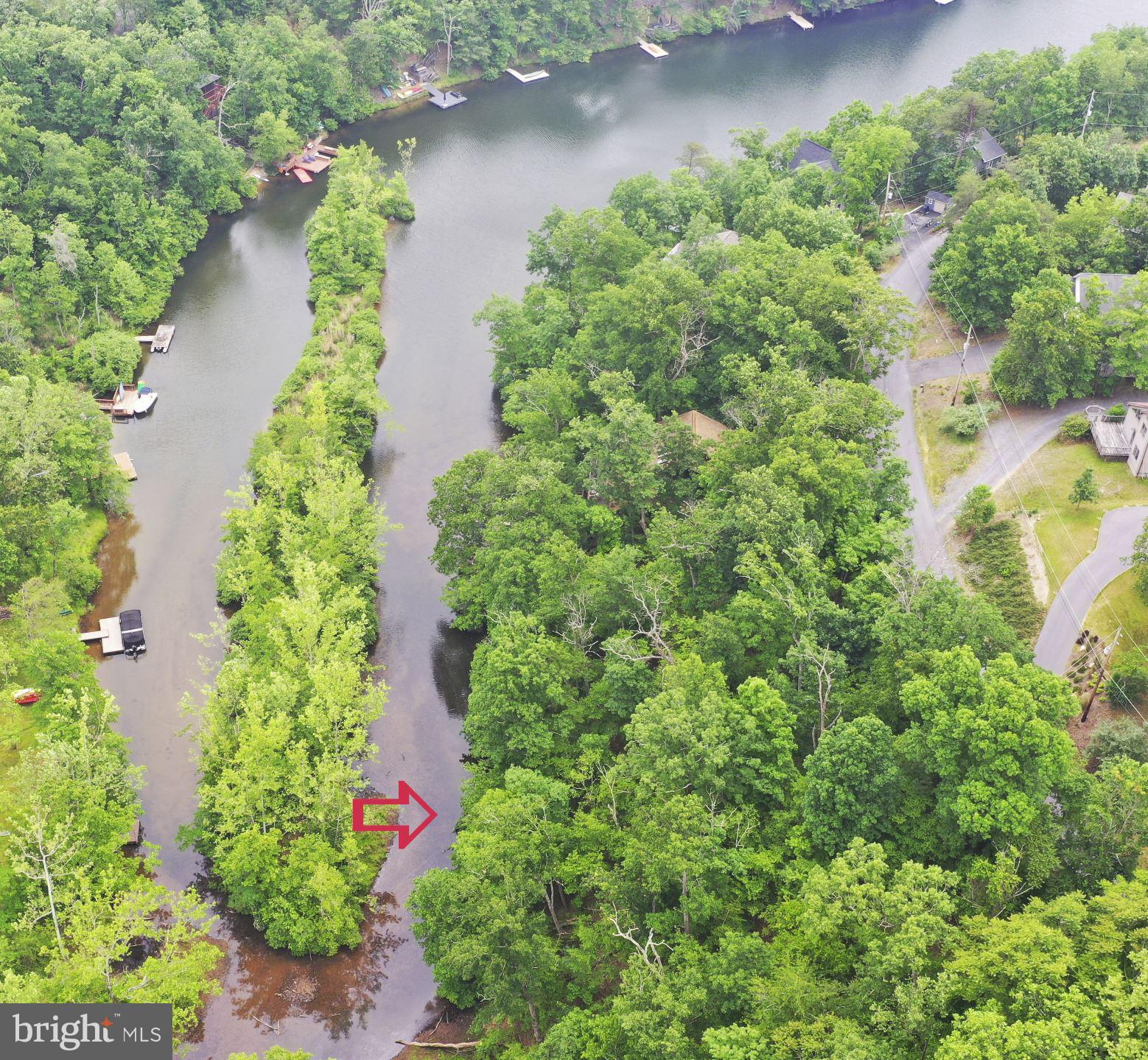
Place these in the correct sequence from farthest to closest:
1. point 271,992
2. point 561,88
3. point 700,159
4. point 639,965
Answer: point 561,88, point 700,159, point 271,992, point 639,965

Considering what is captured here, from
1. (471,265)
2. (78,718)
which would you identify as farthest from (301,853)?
(471,265)

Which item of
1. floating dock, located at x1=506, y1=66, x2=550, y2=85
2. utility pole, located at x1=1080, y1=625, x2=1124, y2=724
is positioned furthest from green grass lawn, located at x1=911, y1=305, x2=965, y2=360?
floating dock, located at x1=506, y1=66, x2=550, y2=85

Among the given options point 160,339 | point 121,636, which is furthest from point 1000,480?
point 160,339

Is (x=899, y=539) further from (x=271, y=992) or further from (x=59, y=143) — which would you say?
(x=59, y=143)

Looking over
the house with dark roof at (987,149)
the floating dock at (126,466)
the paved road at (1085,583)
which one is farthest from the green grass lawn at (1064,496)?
the floating dock at (126,466)

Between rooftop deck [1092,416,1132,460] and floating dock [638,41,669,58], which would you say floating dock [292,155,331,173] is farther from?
rooftop deck [1092,416,1132,460]

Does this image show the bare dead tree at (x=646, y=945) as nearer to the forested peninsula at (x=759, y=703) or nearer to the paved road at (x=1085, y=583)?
the forested peninsula at (x=759, y=703)

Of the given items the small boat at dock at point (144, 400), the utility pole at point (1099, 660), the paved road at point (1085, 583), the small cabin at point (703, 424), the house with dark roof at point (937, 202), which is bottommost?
the utility pole at point (1099, 660)
